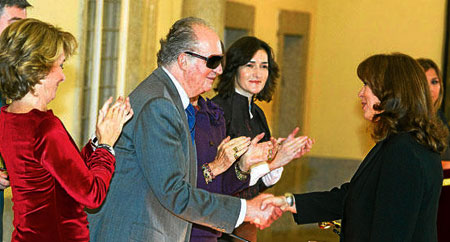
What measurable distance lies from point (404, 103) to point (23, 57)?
61.6 inches

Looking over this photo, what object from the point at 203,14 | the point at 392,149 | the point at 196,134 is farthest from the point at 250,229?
the point at 203,14

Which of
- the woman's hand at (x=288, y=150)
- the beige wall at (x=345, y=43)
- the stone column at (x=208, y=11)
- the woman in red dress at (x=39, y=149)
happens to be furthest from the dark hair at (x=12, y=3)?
the beige wall at (x=345, y=43)

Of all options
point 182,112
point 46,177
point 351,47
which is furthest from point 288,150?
point 351,47

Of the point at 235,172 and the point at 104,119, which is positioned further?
the point at 235,172

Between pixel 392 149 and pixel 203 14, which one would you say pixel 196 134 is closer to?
pixel 392 149

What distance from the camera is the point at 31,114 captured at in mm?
2482

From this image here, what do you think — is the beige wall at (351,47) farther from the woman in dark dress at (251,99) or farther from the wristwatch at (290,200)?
the wristwatch at (290,200)

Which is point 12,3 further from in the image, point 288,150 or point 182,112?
point 288,150

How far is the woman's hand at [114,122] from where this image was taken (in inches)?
103

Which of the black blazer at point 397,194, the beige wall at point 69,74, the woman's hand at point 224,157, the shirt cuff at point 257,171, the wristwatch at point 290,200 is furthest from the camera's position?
the beige wall at point 69,74

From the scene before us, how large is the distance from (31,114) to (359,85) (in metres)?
7.08

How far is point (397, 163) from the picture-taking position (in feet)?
9.19

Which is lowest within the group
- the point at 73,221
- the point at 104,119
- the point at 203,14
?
the point at 73,221

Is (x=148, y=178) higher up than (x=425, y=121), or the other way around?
(x=425, y=121)
